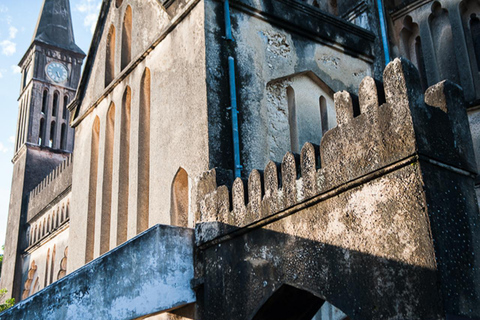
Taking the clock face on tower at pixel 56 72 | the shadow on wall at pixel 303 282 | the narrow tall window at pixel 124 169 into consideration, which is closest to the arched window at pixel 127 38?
the narrow tall window at pixel 124 169

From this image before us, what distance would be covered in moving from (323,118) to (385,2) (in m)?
3.00

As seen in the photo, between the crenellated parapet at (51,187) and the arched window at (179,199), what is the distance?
13.3m

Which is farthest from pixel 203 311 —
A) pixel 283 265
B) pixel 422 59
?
pixel 422 59

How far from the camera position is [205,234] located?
6.39 m

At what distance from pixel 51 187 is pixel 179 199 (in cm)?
1597

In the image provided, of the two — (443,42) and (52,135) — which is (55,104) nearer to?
(52,135)

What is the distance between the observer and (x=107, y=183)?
407 inches

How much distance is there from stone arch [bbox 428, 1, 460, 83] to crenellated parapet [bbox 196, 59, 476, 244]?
555 centimetres

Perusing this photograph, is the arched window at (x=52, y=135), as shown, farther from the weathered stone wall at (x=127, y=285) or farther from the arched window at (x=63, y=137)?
the weathered stone wall at (x=127, y=285)

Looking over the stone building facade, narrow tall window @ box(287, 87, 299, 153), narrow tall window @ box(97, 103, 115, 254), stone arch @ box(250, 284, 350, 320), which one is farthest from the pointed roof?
stone arch @ box(250, 284, 350, 320)

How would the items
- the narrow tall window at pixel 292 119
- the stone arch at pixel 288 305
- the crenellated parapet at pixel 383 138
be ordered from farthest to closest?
the narrow tall window at pixel 292 119 < the stone arch at pixel 288 305 < the crenellated parapet at pixel 383 138

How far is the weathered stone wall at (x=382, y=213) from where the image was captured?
13.3ft

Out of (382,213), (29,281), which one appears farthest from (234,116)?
(29,281)

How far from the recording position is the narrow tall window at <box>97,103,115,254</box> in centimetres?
988
